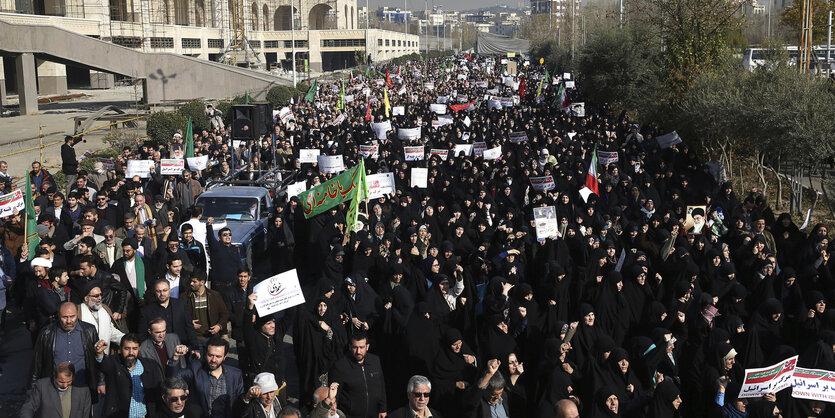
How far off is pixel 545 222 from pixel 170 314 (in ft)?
19.0

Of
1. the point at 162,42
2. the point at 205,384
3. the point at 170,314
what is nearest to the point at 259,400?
the point at 205,384

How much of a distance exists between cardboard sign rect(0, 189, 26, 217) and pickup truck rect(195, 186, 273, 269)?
251 centimetres

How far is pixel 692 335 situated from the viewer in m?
8.32

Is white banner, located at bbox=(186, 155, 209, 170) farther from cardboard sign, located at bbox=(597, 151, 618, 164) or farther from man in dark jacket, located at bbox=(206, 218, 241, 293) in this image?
cardboard sign, located at bbox=(597, 151, 618, 164)

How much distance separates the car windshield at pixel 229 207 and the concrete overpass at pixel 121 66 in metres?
25.3

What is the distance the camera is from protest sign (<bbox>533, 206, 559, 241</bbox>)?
12.0m

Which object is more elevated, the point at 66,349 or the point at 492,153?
the point at 66,349

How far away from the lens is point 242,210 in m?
13.6

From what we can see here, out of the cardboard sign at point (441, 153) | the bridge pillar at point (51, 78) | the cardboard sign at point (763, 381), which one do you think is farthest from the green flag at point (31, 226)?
the bridge pillar at point (51, 78)

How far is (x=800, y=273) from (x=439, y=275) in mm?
4403

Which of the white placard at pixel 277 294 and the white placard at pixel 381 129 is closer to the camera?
the white placard at pixel 277 294

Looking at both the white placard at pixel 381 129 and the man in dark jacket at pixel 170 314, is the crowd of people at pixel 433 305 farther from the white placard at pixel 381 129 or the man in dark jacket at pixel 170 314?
the white placard at pixel 381 129

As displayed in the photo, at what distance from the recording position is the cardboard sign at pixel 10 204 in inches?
458

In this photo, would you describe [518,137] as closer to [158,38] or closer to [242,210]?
[242,210]
